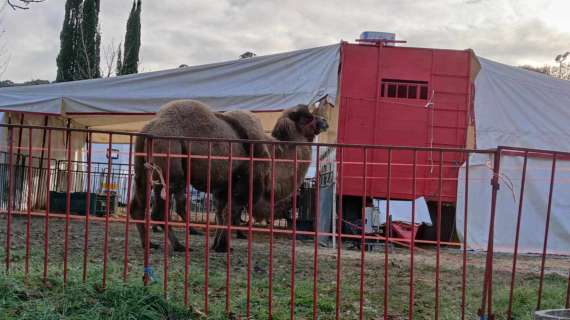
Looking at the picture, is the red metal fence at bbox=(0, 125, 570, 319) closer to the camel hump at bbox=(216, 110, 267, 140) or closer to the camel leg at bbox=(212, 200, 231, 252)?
the camel leg at bbox=(212, 200, 231, 252)

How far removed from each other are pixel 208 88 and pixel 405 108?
4.01 meters

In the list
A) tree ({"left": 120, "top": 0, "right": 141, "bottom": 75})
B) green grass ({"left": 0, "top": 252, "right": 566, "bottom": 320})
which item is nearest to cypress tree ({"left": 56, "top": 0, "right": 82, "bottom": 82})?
tree ({"left": 120, "top": 0, "right": 141, "bottom": 75})

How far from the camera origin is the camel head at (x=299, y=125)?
988 cm

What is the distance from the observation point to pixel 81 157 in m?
17.5

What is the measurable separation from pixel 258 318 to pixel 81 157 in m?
14.0

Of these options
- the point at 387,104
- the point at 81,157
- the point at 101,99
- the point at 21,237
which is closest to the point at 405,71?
the point at 387,104

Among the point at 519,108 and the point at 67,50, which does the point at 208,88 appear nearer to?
the point at 519,108

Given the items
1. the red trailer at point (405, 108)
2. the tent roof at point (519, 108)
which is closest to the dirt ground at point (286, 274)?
the red trailer at point (405, 108)

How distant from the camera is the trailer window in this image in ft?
39.2

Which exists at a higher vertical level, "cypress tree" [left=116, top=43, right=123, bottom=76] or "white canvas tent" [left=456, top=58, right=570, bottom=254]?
"cypress tree" [left=116, top=43, right=123, bottom=76]

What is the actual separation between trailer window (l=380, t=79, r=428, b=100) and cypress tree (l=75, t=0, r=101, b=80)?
894 inches

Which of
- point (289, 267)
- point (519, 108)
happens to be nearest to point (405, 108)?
point (519, 108)

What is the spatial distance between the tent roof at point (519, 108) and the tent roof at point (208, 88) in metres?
3.17

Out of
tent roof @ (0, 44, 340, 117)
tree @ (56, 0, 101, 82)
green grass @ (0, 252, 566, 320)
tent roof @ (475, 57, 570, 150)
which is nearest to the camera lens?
green grass @ (0, 252, 566, 320)
